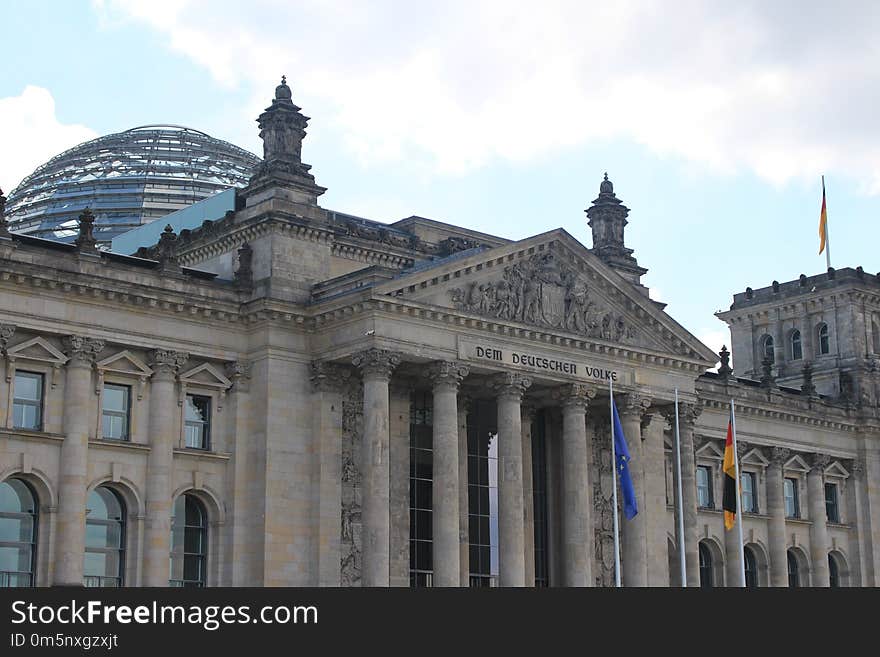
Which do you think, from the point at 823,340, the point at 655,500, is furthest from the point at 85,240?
the point at 823,340

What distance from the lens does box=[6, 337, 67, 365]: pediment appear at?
4862 centimetres

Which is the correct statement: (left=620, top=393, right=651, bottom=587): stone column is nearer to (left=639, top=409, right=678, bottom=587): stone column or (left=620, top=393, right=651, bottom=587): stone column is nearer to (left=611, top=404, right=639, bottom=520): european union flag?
(left=639, top=409, right=678, bottom=587): stone column

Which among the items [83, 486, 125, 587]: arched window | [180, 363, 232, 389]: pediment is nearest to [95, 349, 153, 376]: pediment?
[180, 363, 232, 389]: pediment

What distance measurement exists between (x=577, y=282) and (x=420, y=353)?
26.7ft

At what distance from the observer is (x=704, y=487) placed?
71375 millimetres

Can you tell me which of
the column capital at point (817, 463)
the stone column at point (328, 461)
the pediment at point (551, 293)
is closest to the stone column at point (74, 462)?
the stone column at point (328, 461)

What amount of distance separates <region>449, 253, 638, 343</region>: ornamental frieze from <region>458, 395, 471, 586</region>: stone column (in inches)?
162

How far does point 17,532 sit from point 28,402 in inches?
158

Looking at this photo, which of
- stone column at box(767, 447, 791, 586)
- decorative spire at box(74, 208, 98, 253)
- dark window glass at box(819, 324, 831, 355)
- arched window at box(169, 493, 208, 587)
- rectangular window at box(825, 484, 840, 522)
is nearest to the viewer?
decorative spire at box(74, 208, 98, 253)

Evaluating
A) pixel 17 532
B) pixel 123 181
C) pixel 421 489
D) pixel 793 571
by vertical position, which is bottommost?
pixel 17 532

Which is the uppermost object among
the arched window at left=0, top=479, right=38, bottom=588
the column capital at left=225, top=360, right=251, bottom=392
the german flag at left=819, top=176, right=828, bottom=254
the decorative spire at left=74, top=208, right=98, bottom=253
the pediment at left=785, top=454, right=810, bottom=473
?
the german flag at left=819, top=176, right=828, bottom=254

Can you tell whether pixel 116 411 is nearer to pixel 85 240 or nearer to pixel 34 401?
pixel 34 401

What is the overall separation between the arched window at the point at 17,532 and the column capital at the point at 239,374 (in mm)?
8101

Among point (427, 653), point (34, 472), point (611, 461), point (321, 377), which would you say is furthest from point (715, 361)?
point (427, 653)
